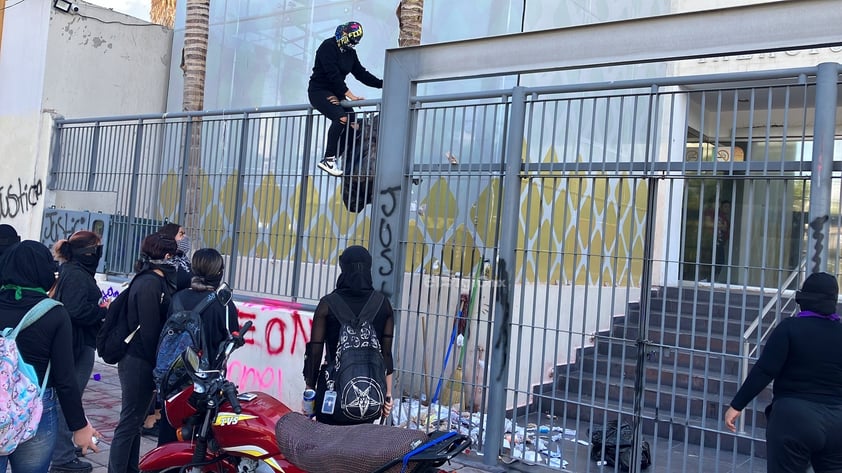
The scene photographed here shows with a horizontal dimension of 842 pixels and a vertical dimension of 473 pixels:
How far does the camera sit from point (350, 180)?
706 cm

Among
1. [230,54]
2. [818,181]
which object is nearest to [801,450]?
[818,181]

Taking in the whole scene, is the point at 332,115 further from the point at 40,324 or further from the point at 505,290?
the point at 40,324

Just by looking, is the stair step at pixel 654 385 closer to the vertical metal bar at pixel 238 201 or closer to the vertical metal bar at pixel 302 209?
the vertical metal bar at pixel 302 209

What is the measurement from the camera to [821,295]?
13.4 feet

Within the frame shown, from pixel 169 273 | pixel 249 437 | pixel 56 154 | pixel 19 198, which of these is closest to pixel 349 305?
pixel 249 437

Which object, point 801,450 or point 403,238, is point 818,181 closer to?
point 801,450

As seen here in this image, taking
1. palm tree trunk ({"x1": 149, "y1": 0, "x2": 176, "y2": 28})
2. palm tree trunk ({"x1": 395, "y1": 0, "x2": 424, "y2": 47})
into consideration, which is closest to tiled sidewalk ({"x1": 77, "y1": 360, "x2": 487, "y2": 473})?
palm tree trunk ({"x1": 395, "y1": 0, "x2": 424, "y2": 47})

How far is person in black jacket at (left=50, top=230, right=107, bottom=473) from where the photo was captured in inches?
209

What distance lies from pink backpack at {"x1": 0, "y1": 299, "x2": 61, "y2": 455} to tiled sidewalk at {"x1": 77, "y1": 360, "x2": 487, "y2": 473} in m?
2.42

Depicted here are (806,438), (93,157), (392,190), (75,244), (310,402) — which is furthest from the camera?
(93,157)

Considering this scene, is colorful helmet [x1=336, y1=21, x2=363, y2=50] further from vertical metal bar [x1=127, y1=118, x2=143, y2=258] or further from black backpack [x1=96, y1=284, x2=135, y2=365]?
vertical metal bar [x1=127, y1=118, x2=143, y2=258]

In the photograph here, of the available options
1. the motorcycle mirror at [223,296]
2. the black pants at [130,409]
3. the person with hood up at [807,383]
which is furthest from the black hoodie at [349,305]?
the person with hood up at [807,383]

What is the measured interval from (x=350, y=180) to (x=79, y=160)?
211 inches

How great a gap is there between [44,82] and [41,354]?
901cm
